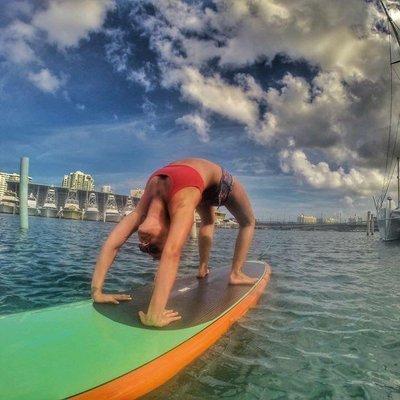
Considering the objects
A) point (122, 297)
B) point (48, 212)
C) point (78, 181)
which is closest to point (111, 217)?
point (48, 212)

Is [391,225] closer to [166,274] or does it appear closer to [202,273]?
[202,273]

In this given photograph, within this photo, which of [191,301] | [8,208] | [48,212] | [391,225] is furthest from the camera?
[48,212]

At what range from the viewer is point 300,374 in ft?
9.84

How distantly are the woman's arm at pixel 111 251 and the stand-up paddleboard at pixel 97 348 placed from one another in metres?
0.13

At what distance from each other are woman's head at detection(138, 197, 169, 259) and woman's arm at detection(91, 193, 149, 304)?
0.37 meters

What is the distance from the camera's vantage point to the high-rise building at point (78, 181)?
7495 inches

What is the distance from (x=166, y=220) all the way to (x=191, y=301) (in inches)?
47.0

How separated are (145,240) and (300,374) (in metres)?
1.93

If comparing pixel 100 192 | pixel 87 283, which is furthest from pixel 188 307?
pixel 100 192

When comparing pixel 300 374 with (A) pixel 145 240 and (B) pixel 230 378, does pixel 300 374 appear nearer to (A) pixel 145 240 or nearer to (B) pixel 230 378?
(B) pixel 230 378

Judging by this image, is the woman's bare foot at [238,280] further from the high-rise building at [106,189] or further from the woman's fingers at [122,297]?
the high-rise building at [106,189]

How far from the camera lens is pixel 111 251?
3.93 metres

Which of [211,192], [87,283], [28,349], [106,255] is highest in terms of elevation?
[211,192]

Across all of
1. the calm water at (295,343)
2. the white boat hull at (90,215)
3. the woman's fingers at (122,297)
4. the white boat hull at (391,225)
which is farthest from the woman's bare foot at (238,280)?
the white boat hull at (90,215)
